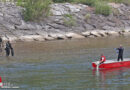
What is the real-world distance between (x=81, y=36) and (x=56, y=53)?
16.3 m

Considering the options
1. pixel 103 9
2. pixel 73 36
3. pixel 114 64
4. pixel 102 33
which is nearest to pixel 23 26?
pixel 73 36

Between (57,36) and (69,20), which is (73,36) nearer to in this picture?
(57,36)

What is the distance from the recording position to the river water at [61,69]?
84.8 ft

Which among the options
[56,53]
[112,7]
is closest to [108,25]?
[112,7]

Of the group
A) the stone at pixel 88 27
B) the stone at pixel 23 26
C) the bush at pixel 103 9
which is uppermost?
the bush at pixel 103 9

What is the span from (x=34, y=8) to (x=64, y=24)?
202 inches

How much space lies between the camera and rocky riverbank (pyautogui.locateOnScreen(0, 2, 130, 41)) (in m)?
54.6

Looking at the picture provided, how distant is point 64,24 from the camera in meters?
59.2

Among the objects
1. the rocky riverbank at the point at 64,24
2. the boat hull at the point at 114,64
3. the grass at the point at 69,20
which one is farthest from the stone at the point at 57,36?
the boat hull at the point at 114,64

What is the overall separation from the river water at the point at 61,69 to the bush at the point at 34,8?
1117cm

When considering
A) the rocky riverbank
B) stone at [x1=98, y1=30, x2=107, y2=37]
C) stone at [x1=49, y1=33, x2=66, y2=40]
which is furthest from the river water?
stone at [x1=98, y1=30, x2=107, y2=37]

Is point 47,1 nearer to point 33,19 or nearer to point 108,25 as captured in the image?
point 33,19

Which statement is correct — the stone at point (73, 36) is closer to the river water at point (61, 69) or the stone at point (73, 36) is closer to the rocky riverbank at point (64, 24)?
the rocky riverbank at point (64, 24)

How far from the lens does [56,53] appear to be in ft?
134
